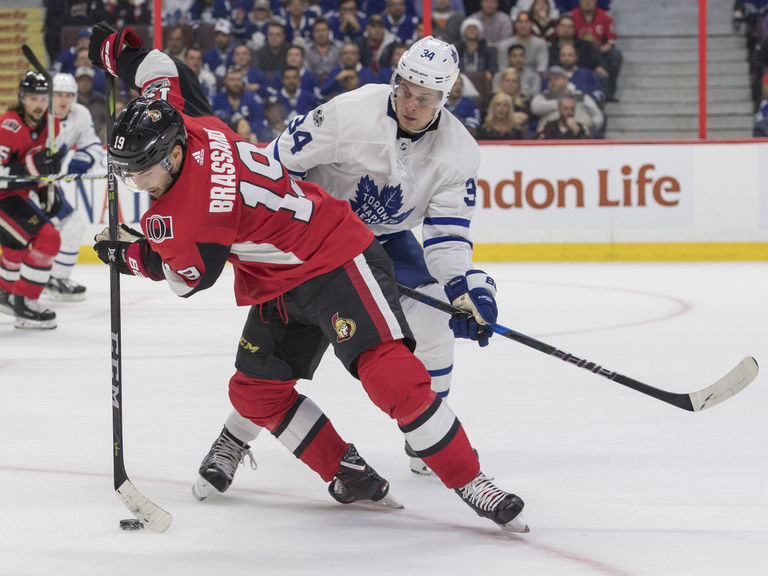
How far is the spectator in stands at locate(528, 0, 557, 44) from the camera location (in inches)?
328

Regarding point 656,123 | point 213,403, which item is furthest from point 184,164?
point 656,123

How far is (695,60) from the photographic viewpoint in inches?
318

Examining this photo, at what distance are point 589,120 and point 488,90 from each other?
70 cm

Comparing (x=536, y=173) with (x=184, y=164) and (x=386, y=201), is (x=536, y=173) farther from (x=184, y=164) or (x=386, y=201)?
(x=184, y=164)

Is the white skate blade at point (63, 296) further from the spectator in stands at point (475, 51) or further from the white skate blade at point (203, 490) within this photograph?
the white skate blade at point (203, 490)

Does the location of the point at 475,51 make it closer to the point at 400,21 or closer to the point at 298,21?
the point at 400,21

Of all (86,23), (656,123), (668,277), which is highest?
(86,23)

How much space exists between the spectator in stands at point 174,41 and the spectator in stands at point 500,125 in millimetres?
2147

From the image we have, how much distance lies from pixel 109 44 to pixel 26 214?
2877mm

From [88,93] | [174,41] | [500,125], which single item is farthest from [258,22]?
[500,125]

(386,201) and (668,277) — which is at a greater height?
(386,201)

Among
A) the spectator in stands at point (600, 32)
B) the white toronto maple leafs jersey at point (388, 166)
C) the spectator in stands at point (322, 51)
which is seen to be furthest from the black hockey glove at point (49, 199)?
the spectator in stands at point (600, 32)

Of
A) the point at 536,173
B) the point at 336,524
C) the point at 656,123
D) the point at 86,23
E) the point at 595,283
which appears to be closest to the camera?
the point at 336,524

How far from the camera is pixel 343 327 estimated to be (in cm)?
233
